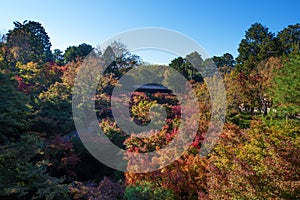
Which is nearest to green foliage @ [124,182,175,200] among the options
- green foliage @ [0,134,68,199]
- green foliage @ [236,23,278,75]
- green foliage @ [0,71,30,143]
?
green foliage @ [0,134,68,199]

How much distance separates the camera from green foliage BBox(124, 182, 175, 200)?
5.21 m

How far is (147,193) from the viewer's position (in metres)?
5.31

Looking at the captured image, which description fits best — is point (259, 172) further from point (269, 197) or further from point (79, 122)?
point (79, 122)

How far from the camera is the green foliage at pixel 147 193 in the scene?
17.1 feet

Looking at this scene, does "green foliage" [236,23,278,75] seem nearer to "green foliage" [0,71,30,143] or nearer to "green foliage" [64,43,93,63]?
"green foliage" [64,43,93,63]

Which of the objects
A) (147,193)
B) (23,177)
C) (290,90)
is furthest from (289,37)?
(23,177)

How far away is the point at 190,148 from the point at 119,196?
251 cm

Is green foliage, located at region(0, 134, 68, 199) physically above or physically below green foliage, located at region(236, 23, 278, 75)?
below

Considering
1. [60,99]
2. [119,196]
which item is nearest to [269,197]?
[119,196]

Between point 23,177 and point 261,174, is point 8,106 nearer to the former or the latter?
point 23,177

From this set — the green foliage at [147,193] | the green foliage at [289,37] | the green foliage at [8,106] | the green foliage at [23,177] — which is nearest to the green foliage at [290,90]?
the green foliage at [147,193]

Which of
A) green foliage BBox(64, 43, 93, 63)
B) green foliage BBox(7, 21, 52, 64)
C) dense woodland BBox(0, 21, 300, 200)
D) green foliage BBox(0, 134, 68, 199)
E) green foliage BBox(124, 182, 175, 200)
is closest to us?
dense woodland BBox(0, 21, 300, 200)

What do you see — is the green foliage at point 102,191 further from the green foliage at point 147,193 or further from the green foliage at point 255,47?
the green foliage at point 255,47

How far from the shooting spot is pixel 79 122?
10039 millimetres
